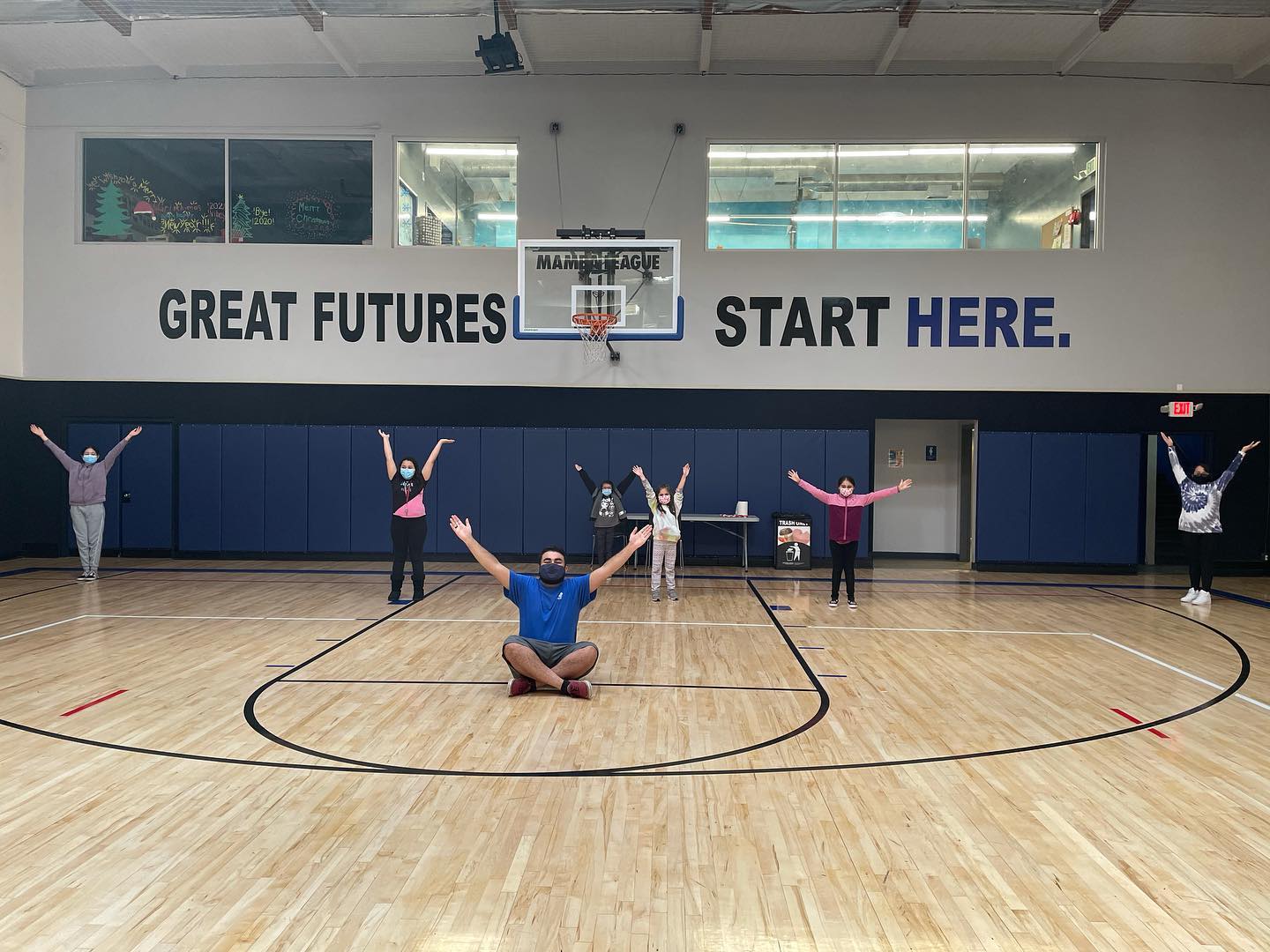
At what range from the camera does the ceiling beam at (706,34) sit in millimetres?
12797

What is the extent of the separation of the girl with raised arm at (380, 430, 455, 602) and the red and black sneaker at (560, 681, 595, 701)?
16.0 feet

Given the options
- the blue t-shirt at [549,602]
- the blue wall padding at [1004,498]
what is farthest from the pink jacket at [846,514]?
the blue t-shirt at [549,602]

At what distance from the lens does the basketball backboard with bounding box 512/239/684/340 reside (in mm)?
12875

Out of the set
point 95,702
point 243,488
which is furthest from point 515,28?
point 95,702

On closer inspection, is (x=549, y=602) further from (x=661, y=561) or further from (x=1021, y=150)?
(x=1021, y=150)

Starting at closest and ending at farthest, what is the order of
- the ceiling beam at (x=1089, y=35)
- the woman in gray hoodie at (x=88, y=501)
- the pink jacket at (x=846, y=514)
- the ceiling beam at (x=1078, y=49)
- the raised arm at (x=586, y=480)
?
1. the pink jacket at (x=846, y=514)
2. the ceiling beam at (x=1089, y=35)
3. the woman in gray hoodie at (x=88, y=501)
4. the ceiling beam at (x=1078, y=49)
5. the raised arm at (x=586, y=480)

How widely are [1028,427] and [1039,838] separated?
41.1 ft

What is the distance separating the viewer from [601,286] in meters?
13.1

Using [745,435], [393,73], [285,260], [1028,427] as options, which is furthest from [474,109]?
[1028,427]

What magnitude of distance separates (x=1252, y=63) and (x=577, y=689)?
1613 cm

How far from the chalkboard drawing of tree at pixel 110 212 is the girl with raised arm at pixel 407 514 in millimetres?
8907

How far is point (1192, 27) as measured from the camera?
1358 cm

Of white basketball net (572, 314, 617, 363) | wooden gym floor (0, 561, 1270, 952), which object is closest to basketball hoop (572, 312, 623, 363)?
white basketball net (572, 314, 617, 363)

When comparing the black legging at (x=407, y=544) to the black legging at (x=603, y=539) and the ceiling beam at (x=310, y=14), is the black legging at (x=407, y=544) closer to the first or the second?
the black legging at (x=603, y=539)
